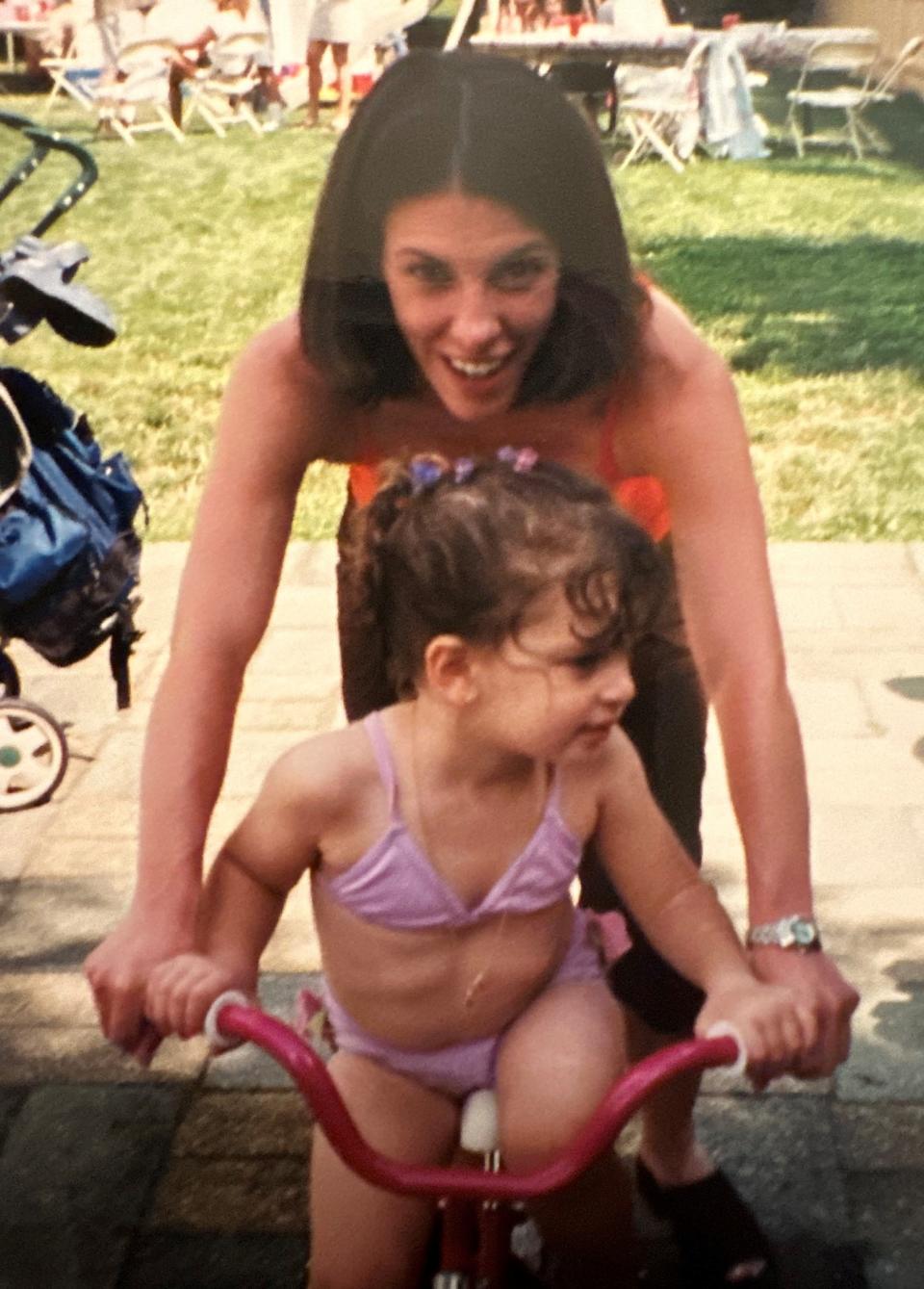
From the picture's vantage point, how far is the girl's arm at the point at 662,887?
188cm

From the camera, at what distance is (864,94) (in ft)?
7.23

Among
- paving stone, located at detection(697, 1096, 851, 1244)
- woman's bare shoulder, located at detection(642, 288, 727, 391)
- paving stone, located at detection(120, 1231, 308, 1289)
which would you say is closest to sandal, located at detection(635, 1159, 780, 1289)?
paving stone, located at detection(697, 1096, 851, 1244)

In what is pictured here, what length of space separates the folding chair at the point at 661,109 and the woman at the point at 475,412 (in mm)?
157

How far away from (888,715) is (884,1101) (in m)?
0.57

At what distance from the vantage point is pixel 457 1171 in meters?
1.69

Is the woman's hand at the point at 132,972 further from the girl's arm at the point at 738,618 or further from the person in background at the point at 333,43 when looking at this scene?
the person in background at the point at 333,43

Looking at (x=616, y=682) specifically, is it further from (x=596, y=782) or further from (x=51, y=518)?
(x=51, y=518)

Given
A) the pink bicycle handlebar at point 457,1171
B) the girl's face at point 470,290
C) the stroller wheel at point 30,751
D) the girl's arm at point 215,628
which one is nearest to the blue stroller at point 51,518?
the stroller wheel at point 30,751

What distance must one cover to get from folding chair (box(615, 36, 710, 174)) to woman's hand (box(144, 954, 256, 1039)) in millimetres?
829

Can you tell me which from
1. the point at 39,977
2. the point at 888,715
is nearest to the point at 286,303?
the point at 888,715

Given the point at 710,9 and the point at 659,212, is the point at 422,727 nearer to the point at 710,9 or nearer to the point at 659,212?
the point at 659,212

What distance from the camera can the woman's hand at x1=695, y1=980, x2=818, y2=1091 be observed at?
5.79ft

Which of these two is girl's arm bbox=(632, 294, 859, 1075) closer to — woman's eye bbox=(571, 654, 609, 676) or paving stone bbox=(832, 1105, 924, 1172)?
woman's eye bbox=(571, 654, 609, 676)

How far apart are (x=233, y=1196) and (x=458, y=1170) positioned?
3.45 feet
